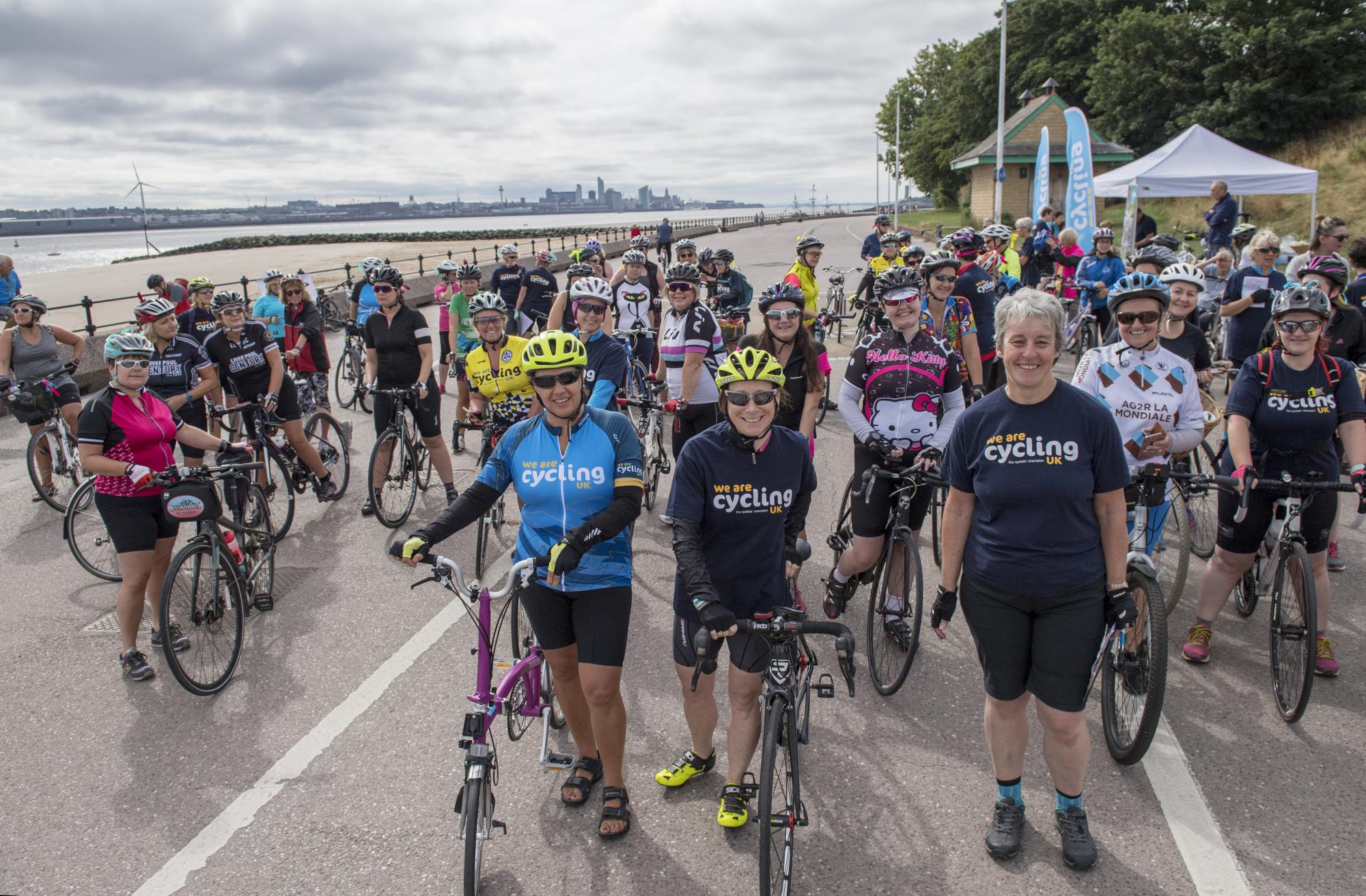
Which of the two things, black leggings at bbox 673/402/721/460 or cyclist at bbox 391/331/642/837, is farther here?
black leggings at bbox 673/402/721/460

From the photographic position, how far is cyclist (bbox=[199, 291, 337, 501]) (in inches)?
309

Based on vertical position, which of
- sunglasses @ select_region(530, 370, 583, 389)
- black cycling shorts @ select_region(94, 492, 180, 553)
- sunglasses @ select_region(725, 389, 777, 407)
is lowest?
black cycling shorts @ select_region(94, 492, 180, 553)

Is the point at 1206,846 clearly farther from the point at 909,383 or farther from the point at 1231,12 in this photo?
the point at 1231,12

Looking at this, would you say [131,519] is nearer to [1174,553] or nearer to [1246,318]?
[1174,553]

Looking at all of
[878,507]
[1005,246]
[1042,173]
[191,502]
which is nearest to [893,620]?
[878,507]

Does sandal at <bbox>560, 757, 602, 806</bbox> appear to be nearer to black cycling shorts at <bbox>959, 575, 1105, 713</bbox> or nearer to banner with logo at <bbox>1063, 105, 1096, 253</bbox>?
black cycling shorts at <bbox>959, 575, 1105, 713</bbox>

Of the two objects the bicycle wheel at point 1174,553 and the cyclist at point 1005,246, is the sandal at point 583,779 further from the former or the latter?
the cyclist at point 1005,246

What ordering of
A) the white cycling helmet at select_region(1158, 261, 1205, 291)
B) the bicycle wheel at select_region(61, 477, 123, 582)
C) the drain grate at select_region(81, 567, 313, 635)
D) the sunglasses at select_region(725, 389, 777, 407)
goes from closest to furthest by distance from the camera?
the sunglasses at select_region(725, 389, 777, 407) < the white cycling helmet at select_region(1158, 261, 1205, 291) < the drain grate at select_region(81, 567, 313, 635) < the bicycle wheel at select_region(61, 477, 123, 582)

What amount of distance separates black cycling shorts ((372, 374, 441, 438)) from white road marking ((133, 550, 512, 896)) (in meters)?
2.38

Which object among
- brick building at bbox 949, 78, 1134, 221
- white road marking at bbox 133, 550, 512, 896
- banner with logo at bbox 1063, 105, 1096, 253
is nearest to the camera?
white road marking at bbox 133, 550, 512, 896

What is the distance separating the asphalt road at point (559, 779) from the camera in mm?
3482

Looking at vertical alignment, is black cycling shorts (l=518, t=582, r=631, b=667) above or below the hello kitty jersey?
below

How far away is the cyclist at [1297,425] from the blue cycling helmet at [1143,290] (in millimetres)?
649

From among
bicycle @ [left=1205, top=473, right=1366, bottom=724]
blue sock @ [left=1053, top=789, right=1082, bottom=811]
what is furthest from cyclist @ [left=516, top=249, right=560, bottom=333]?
blue sock @ [left=1053, top=789, right=1082, bottom=811]
